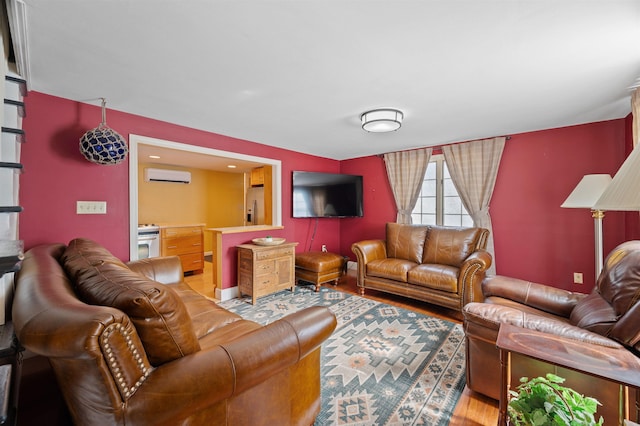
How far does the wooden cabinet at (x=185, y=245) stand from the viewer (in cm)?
457

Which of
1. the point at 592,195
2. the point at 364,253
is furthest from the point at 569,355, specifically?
the point at 364,253

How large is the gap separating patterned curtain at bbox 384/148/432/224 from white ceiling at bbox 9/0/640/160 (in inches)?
57.6

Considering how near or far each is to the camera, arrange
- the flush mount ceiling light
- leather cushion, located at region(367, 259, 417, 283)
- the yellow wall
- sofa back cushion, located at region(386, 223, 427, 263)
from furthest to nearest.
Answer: the yellow wall, sofa back cushion, located at region(386, 223, 427, 263), leather cushion, located at region(367, 259, 417, 283), the flush mount ceiling light

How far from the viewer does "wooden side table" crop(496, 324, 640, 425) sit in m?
1.03

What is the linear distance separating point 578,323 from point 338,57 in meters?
2.25

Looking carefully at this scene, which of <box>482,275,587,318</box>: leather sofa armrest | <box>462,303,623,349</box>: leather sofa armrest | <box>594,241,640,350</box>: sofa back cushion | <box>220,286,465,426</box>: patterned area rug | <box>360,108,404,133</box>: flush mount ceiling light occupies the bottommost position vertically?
<box>220,286,465,426</box>: patterned area rug

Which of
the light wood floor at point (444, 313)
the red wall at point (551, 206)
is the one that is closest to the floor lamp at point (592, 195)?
the red wall at point (551, 206)

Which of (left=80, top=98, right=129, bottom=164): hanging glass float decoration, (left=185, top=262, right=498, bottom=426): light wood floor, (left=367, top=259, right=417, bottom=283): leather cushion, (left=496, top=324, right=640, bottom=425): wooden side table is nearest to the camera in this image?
(left=496, top=324, right=640, bottom=425): wooden side table

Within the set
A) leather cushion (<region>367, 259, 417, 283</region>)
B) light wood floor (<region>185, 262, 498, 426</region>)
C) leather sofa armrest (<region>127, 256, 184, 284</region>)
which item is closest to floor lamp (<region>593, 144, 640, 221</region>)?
light wood floor (<region>185, 262, 498, 426</region>)

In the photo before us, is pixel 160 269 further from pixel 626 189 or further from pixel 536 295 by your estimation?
pixel 536 295

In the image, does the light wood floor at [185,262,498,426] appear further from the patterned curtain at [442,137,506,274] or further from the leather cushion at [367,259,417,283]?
the patterned curtain at [442,137,506,274]

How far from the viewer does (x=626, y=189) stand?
758 mm

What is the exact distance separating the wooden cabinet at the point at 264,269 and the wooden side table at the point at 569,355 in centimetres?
275

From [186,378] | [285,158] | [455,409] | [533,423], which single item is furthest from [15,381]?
[285,158]
